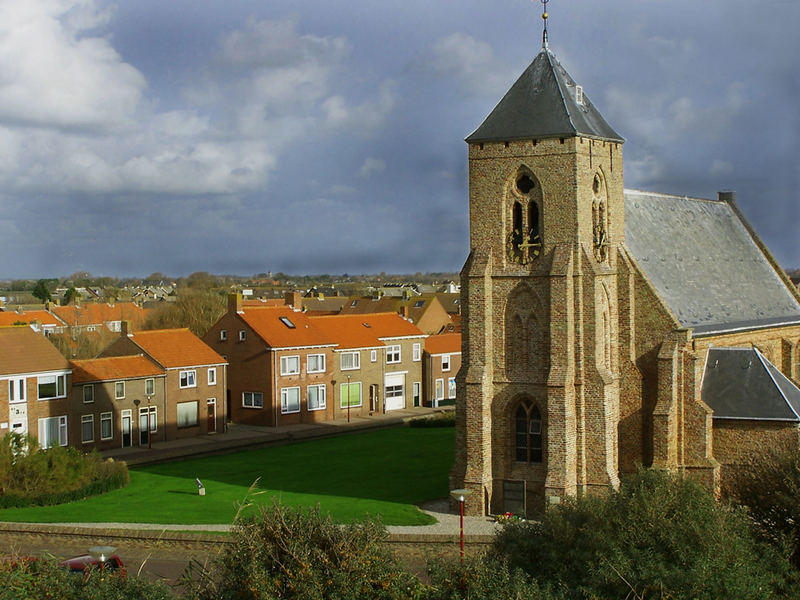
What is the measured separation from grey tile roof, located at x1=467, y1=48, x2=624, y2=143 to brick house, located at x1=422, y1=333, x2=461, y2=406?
118 ft

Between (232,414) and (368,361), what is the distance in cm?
979

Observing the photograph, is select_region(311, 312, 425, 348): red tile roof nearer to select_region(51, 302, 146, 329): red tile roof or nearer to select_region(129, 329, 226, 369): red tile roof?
select_region(129, 329, 226, 369): red tile roof

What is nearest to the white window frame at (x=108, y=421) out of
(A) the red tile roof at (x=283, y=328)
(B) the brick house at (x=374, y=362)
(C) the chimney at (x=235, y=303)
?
(A) the red tile roof at (x=283, y=328)

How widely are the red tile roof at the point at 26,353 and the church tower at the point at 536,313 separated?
76.1 feet

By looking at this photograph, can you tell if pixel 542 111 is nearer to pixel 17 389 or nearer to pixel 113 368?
pixel 17 389

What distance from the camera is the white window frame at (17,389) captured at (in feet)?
158

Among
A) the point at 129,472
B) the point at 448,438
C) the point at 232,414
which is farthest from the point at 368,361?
the point at 129,472

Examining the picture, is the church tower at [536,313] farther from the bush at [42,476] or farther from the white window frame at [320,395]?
the white window frame at [320,395]

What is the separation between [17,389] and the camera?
159 ft

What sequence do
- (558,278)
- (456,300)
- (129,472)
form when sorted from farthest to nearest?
(456,300) < (129,472) < (558,278)

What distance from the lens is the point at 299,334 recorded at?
65000mm

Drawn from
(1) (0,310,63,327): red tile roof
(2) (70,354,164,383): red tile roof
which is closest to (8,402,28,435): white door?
(2) (70,354,164,383): red tile roof

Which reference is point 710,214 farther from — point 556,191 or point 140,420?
point 140,420

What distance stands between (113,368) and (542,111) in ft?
96.4
